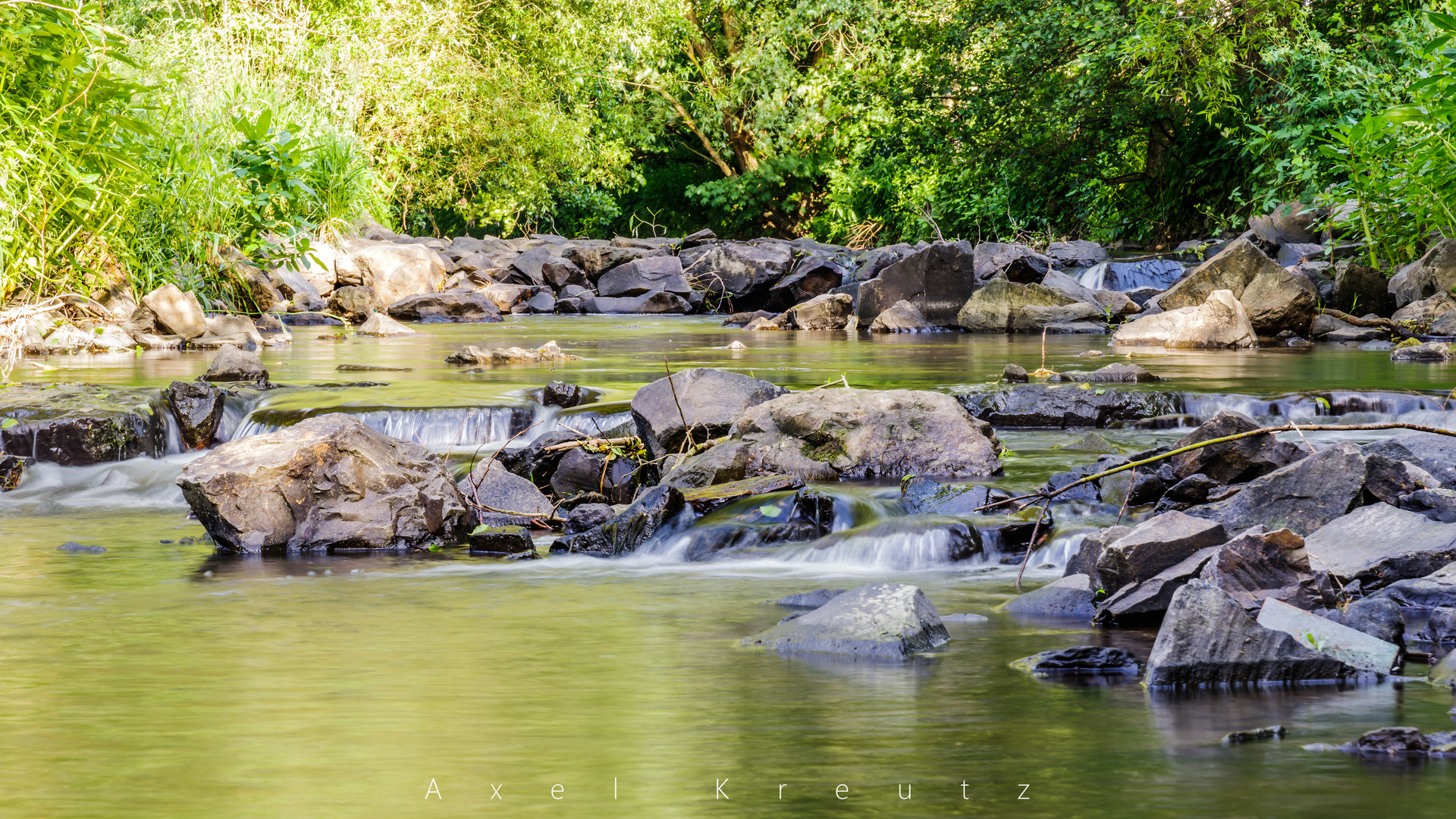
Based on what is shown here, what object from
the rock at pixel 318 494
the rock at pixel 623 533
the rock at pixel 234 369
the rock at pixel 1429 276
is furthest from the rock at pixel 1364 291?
the rock at pixel 318 494

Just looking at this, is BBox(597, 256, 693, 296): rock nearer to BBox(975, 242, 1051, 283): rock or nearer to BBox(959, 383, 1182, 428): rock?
BBox(975, 242, 1051, 283): rock

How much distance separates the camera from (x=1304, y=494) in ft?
14.7

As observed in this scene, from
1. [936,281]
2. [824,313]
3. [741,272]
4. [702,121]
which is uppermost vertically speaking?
[702,121]

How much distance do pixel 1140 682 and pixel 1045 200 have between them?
20.4 m

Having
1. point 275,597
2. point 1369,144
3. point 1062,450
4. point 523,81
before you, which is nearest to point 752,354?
point 1062,450

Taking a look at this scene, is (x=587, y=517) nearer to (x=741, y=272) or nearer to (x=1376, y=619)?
(x=1376, y=619)

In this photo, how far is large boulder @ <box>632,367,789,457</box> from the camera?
616 cm

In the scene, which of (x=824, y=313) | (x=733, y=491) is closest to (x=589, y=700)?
(x=733, y=491)

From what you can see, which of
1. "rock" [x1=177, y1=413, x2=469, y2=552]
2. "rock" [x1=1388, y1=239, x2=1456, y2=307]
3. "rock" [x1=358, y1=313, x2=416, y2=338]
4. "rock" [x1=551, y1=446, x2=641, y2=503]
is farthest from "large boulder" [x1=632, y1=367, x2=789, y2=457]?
"rock" [x1=1388, y1=239, x2=1456, y2=307]

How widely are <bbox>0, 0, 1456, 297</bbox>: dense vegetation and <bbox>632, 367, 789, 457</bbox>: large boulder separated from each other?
4931 millimetres

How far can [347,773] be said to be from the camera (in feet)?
8.33

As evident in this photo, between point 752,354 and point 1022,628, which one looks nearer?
point 1022,628

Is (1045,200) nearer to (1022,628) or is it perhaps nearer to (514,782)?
(1022,628)

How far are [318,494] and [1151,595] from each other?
292cm
